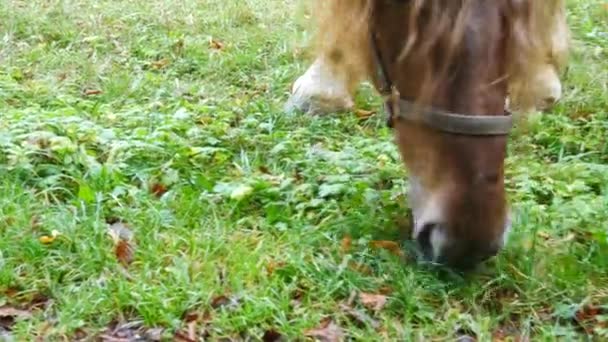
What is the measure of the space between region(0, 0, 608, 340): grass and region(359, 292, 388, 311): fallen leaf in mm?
24

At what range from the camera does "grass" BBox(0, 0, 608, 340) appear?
2525mm

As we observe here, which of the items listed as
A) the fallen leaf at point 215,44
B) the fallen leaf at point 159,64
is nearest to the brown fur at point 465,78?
the fallen leaf at point 159,64

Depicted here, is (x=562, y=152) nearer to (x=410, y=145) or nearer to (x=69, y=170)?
(x=410, y=145)

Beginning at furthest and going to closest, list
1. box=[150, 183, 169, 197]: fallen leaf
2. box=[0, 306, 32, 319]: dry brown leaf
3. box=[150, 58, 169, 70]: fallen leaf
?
1. box=[150, 58, 169, 70]: fallen leaf
2. box=[150, 183, 169, 197]: fallen leaf
3. box=[0, 306, 32, 319]: dry brown leaf

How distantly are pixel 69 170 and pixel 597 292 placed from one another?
1.65m

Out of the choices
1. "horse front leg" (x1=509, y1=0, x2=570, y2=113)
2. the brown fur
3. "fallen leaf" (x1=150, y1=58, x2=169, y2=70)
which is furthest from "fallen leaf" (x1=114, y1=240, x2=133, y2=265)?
"fallen leaf" (x1=150, y1=58, x2=169, y2=70)

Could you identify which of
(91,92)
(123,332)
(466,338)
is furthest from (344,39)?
(91,92)

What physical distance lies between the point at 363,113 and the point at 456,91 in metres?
1.67

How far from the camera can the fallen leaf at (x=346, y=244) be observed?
2773mm

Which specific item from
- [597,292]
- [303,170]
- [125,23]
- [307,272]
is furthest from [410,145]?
[125,23]

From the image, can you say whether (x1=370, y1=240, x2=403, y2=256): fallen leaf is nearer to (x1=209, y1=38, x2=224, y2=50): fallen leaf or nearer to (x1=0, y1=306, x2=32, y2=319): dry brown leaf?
(x1=0, y1=306, x2=32, y2=319): dry brown leaf

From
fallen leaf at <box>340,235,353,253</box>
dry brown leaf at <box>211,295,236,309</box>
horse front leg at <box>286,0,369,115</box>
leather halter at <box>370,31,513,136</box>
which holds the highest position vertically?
horse front leg at <box>286,0,369,115</box>

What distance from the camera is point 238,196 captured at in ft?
10.0

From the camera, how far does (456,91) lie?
2.27m
